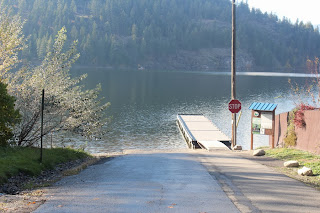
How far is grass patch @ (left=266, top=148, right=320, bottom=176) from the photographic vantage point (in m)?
12.8

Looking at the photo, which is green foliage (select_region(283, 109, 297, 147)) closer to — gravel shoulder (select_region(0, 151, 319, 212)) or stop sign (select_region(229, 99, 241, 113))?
gravel shoulder (select_region(0, 151, 319, 212))

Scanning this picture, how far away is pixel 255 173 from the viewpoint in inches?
469

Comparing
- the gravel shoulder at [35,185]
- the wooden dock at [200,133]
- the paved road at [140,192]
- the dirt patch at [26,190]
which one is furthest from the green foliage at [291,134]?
the dirt patch at [26,190]

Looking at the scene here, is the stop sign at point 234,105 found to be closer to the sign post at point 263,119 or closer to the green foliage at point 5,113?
the sign post at point 263,119

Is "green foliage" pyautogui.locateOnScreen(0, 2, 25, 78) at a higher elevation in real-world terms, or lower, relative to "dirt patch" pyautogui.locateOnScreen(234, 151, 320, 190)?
higher

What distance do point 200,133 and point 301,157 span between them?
65.5 feet

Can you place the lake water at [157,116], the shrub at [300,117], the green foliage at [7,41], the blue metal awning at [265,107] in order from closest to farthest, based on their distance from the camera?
the shrub at [300,117] < the green foliage at [7,41] < the blue metal awning at [265,107] < the lake water at [157,116]

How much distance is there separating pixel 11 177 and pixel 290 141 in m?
12.0

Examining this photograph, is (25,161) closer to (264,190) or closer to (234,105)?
(264,190)

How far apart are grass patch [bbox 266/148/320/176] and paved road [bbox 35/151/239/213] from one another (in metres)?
3.66

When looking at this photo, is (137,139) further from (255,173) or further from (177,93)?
(177,93)

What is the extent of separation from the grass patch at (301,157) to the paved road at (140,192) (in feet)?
12.0

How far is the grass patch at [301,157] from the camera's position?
12.8m

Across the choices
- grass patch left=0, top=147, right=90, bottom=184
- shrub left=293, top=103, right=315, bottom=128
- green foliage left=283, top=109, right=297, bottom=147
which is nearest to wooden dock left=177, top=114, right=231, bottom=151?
green foliage left=283, top=109, right=297, bottom=147
